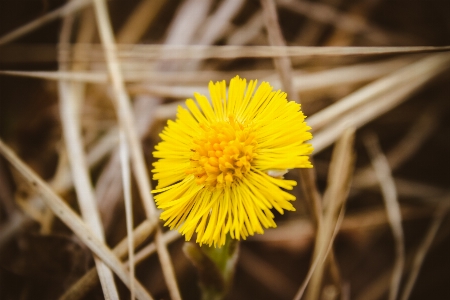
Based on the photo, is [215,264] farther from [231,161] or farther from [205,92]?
[205,92]

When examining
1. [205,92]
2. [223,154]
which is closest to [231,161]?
[223,154]

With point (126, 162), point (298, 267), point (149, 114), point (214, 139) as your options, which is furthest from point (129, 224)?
point (298, 267)

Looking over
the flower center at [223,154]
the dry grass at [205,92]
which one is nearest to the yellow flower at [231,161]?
the flower center at [223,154]

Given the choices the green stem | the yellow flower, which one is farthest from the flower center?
the green stem

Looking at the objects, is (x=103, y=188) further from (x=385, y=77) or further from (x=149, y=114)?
(x=385, y=77)

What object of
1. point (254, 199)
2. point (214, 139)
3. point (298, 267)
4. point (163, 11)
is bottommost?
point (298, 267)

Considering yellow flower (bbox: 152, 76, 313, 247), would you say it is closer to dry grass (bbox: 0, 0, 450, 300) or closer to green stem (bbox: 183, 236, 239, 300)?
green stem (bbox: 183, 236, 239, 300)

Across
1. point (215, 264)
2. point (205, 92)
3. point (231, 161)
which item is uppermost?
point (205, 92)
